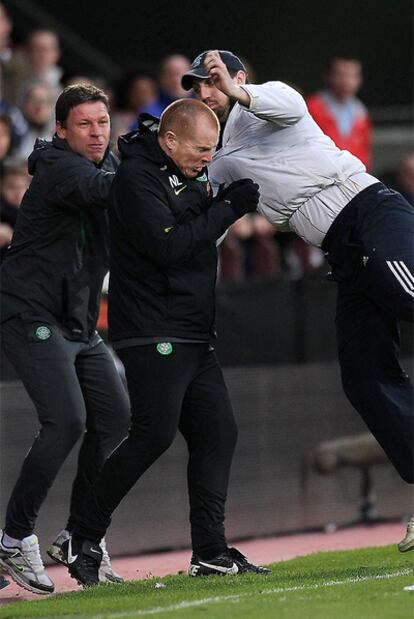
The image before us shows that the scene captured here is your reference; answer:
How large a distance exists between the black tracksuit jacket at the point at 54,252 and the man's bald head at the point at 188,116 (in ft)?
1.69

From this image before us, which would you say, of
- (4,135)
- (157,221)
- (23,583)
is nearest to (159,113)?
(4,135)

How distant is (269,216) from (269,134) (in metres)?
0.40

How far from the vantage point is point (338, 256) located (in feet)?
22.3

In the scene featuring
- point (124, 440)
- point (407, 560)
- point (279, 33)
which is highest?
point (279, 33)

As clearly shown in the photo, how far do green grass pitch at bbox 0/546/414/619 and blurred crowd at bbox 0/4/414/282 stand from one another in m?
4.32

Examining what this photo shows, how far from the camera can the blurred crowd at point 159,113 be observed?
11.5 m

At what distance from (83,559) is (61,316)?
120 centimetres

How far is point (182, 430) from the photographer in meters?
6.98

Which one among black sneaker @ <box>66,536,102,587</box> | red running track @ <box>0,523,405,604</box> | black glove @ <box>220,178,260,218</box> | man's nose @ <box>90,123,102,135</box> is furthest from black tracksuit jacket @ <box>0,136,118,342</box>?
red running track @ <box>0,523,405,604</box>

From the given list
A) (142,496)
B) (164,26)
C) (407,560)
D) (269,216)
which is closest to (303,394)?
(142,496)

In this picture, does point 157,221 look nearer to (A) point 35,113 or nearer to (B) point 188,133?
(B) point 188,133

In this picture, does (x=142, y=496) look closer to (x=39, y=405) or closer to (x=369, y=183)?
(x=39, y=405)

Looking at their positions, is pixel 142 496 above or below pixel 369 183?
below

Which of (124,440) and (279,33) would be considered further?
(279,33)
